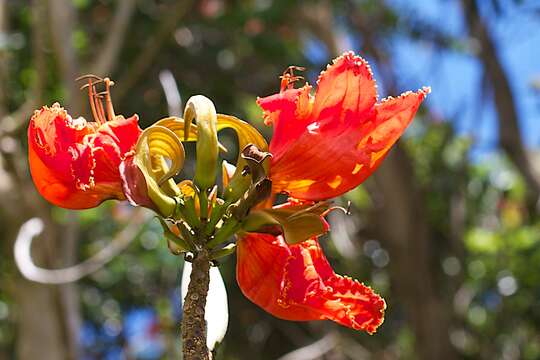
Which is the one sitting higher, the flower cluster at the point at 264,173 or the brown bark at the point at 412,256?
the flower cluster at the point at 264,173

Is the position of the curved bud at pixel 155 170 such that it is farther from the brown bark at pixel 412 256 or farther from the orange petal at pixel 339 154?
the brown bark at pixel 412 256

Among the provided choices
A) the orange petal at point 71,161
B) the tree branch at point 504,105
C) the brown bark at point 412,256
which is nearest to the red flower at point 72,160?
the orange petal at point 71,161

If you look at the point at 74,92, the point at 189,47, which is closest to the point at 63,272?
the point at 74,92

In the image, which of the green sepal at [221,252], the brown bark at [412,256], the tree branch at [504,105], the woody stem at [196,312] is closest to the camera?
the woody stem at [196,312]

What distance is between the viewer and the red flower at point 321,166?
3.75 feet

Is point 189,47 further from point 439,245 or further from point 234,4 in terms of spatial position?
point 439,245

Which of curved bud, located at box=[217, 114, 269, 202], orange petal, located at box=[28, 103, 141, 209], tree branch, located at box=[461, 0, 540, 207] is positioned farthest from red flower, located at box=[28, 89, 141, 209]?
tree branch, located at box=[461, 0, 540, 207]

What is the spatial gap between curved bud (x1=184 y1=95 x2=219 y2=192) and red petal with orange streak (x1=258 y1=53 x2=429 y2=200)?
8 cm

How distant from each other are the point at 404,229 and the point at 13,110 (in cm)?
286

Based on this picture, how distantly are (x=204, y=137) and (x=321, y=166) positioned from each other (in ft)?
0.47

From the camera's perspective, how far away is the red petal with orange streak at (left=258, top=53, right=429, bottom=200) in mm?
1138

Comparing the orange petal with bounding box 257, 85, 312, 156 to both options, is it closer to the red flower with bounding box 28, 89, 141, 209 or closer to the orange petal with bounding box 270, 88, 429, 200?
the orange petal with bounding box 270, 88, 429, 200

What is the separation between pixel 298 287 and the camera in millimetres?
1146

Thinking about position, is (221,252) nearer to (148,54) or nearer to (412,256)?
(148,54)
